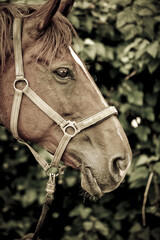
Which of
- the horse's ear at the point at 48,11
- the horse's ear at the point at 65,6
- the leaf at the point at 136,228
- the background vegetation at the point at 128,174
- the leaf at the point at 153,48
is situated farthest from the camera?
the leaf at the point at 136,228

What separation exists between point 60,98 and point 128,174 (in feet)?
4.55

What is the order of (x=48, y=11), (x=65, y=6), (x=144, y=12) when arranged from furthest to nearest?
(x=144, y=12) → (x=65, y=6) → (x=48, y=11)

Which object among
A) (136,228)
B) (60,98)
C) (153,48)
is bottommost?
(136,228)

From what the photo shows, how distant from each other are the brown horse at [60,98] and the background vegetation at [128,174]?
859 mm

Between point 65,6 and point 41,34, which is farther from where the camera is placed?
point 65,6

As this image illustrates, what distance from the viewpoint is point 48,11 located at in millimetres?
1154

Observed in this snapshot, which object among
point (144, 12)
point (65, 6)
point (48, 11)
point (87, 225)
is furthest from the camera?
point (87, 225)

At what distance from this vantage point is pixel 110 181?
4.05ft

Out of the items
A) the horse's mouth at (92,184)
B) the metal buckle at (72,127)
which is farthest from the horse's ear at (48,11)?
the horse's mouth at (92,184)

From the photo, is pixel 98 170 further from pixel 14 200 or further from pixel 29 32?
pixel 14 200

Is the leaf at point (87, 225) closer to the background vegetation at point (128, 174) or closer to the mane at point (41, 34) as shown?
the background vegetation at point (128, 174)

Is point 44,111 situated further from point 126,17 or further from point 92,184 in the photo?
point 126,17

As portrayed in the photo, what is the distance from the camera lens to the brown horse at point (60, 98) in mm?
1236

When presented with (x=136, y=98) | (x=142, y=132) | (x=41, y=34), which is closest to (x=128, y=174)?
(x=142, y=132)
